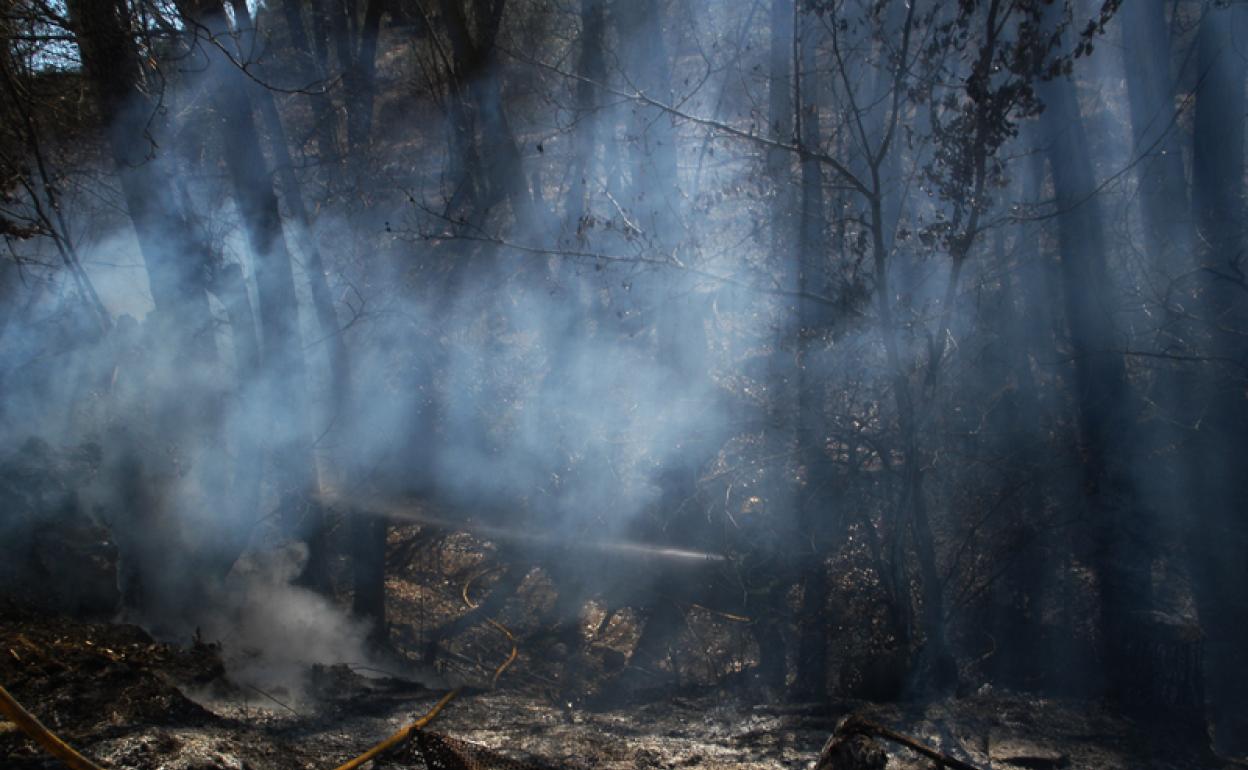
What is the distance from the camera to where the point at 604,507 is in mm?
8484

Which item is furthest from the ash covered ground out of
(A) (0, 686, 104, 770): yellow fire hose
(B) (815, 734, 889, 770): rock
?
(B) (815, 734, 889, 770): rock

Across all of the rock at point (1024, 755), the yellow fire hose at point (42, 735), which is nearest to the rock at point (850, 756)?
the rock at point (1024, 755)

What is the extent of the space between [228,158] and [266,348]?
5.01ft

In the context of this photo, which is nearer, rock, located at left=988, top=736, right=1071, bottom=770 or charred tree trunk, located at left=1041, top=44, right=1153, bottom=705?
rock, located at left=988, top=736, right=1071, bottom=770

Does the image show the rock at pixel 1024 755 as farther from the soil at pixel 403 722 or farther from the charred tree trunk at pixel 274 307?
the charred tree trunk at pixel 274 307

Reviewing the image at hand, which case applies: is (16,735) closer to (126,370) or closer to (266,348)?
(126,370)

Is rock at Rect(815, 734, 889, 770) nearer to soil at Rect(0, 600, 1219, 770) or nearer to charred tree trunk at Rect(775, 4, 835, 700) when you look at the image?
soil at Rect(0, 600, 1219, 770)

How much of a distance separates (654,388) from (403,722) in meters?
5.35

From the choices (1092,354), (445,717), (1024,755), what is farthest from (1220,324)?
(445,717)

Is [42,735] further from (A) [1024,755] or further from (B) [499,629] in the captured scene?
(B) [499,629]

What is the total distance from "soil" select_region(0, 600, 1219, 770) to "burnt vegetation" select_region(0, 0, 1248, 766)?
7cm

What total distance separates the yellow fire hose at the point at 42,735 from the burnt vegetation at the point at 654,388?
61 centimetres

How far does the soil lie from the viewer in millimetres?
3514

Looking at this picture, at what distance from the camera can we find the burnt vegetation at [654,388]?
17.9ft
